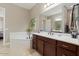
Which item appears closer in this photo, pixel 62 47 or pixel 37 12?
pixel 62 47

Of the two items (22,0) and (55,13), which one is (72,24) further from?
(22,0)

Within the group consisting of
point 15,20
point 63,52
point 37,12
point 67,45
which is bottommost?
point 63,52

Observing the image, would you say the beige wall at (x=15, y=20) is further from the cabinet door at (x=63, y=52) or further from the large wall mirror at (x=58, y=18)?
the cabinet door at (x=63, y=52)

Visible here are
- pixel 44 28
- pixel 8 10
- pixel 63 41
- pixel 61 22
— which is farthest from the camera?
pixel 44 28

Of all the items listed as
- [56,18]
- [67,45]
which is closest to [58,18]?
[56,18]

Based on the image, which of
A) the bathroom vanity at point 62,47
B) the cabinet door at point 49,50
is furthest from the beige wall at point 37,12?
the cabinet door at point 49,50

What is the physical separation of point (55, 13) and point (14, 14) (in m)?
1.37

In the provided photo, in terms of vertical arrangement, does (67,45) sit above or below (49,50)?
above

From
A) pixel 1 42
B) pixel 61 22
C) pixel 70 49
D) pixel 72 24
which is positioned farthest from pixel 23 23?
pixel 70 49

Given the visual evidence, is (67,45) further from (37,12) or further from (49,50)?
(37,12)

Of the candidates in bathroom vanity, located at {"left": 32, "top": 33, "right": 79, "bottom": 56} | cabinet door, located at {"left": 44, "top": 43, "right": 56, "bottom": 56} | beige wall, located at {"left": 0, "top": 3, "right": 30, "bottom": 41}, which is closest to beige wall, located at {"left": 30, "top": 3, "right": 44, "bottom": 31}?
beige wall, located at {"left": 0, "top": 3, "right": 30, "bottom": 41}

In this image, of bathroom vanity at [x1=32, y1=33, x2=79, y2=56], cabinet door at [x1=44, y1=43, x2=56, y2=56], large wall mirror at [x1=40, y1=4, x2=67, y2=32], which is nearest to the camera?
bathroom vanity at [x1=32, y1=33, x2=79, y2=56]

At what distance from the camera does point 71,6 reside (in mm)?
2969

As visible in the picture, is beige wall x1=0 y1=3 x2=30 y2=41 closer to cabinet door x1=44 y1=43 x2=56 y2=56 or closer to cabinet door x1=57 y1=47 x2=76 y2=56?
cabinet door x1=44 y1=43 x2=56 y2=56
